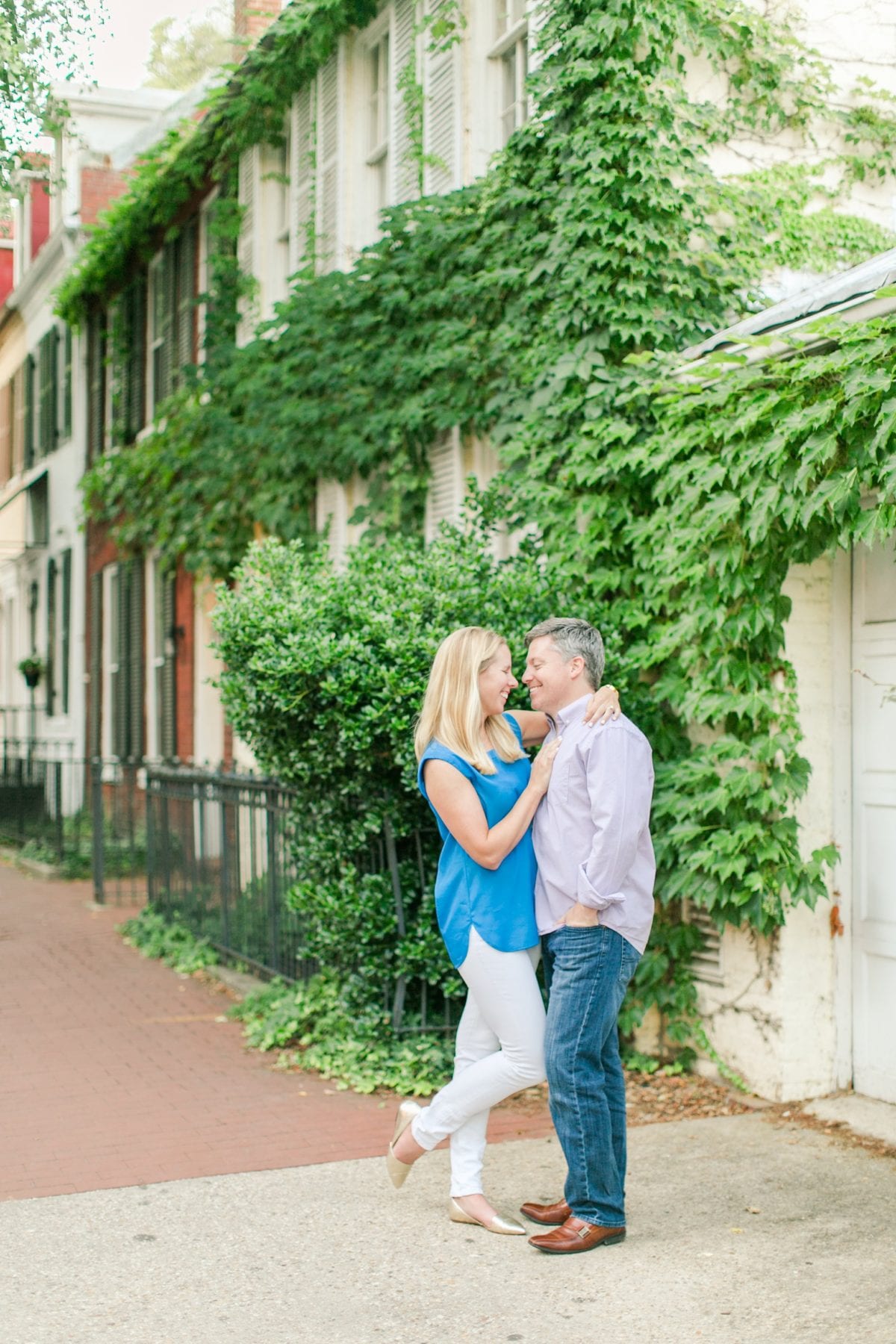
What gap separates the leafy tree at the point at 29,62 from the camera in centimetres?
743

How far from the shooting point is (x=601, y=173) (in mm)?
6812

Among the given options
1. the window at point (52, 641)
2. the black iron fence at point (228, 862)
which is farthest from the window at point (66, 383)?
the black iron fence at point (228, 862)

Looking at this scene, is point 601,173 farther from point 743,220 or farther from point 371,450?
point 371,450

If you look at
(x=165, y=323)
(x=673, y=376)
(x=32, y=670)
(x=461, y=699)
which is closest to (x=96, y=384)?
(x=165, y=323)

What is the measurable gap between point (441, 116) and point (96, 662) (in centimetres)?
1048

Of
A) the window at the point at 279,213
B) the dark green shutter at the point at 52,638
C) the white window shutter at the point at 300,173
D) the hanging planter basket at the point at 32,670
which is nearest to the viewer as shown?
the white window shutter at the point at 300,173

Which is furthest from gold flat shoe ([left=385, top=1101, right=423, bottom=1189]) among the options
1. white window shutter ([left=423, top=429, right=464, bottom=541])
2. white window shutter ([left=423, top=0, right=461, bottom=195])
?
white window shutter ([left=423, top=0, right=461, bottom=195])

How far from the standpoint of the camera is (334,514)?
11.2 m

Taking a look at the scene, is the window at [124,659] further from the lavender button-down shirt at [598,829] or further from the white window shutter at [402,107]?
the lavender button-down shirt at [598,829]

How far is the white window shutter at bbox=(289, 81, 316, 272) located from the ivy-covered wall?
2.81 metres

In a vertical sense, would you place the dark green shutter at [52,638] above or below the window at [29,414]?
below

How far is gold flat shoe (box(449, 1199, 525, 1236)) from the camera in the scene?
14.8ft

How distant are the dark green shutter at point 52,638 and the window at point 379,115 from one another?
11.0 m

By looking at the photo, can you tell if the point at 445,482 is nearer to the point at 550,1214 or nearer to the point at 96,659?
the point at 550,1214
